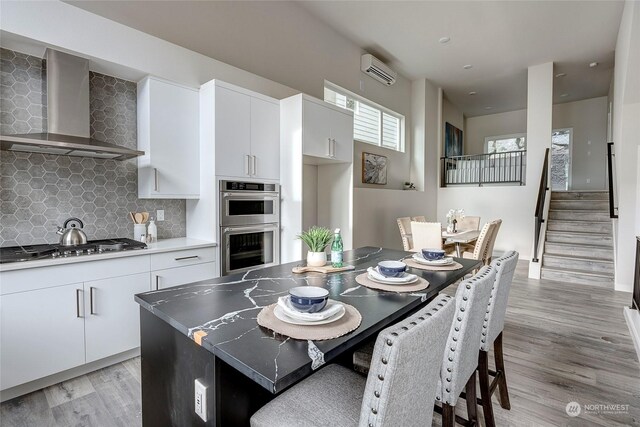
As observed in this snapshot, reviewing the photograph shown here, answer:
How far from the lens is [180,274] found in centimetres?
272

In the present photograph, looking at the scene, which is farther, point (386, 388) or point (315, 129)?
point (315, 129)

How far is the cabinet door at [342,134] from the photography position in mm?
3828

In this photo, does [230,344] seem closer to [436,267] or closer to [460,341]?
[460,341]

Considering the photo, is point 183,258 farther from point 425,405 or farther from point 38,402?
point 425,405

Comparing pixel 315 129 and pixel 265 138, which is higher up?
pixel 315 129

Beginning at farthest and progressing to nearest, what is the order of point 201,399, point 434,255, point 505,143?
point 505,143
point 434,255
point 201,399

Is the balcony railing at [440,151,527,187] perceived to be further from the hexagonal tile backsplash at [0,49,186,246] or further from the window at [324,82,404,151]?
the hexagonal tile backsplash at [0,49,186,246]

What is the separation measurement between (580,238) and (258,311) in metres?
6.41

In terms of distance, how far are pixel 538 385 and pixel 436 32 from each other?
192 inches

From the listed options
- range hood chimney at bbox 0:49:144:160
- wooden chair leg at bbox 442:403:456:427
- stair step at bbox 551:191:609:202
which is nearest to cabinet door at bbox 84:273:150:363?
range hood chimney at bbox 0:49:144:160

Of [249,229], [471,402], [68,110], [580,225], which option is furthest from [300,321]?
[580,225]

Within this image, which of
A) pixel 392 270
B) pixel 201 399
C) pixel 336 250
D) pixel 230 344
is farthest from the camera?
pixel 336 250

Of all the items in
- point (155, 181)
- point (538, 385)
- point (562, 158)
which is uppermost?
point (562, 158)

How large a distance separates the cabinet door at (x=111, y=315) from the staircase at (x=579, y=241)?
576 cm
